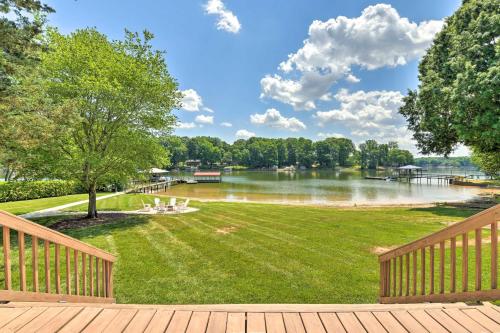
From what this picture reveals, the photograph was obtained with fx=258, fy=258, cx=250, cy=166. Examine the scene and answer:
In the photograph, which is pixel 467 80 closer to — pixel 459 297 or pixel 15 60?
pixel 459 297

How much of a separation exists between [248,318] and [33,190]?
81.1 feet

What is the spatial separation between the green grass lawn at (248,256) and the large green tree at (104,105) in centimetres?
285

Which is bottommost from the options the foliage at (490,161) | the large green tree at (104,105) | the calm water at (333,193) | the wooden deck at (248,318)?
the calm water at (333,193)

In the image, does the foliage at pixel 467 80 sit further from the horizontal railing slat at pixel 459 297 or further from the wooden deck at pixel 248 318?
the wooden deck at pixel 248 318

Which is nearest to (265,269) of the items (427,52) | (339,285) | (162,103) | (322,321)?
(339,285)

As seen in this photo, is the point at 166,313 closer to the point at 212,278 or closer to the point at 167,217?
the point at 212,278

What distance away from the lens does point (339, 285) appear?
5719mm

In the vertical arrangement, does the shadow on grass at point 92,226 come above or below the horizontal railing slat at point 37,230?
below

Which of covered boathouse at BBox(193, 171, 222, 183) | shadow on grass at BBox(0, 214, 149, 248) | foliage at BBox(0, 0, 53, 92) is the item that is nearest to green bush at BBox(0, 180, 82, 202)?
shadow on grass at BBox(0, 214, 149, 248)

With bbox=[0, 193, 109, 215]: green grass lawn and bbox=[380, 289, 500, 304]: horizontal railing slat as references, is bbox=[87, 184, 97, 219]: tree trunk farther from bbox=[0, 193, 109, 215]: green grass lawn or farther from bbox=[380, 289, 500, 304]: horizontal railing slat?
Result: bbox=[380, 289, 500, 304]: horizontal railing slat

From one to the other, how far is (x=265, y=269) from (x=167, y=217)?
8.39 metres

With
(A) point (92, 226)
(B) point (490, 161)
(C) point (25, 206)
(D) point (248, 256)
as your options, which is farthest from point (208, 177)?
(D) point (248, 256)

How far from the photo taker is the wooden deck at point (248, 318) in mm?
2697

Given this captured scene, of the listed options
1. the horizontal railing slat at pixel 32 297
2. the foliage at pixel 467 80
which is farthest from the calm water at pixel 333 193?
the horizontal railing slat at pixel 32 297
